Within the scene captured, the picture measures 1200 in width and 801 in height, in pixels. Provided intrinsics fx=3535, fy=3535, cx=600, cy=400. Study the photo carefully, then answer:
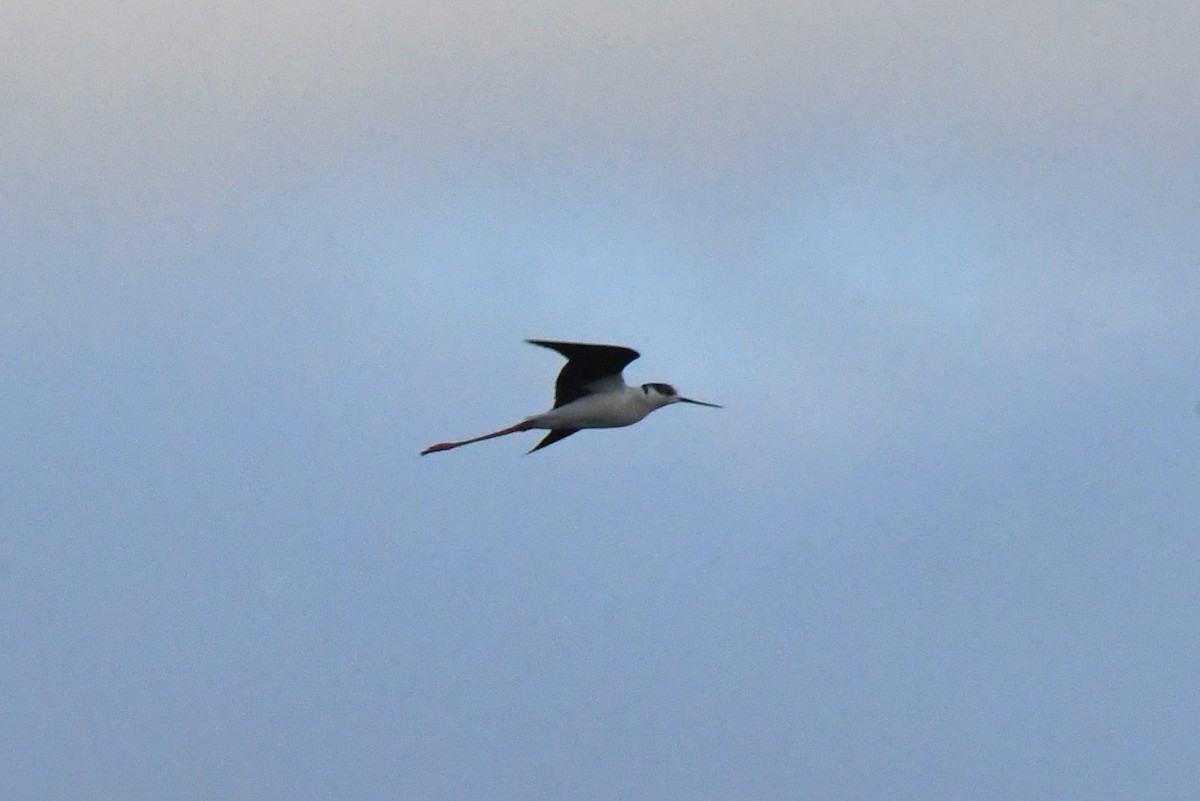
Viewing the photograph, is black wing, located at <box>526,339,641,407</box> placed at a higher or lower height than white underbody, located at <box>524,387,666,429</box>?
higher

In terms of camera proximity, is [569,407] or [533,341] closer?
[533,341]

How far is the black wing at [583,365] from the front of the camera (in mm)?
39781

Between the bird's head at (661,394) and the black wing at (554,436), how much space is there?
0.96m

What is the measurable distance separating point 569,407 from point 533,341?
2.75 meters

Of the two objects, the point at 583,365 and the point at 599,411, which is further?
the point at 599,411

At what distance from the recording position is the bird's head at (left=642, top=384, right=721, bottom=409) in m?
41.4

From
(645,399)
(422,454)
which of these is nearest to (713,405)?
(645,399)

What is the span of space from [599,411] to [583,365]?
2.53 ft

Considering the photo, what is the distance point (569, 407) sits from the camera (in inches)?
1609

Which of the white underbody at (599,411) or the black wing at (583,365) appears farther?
the white underbody at (599,411)

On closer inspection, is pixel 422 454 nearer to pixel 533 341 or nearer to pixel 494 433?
pixel 494 433

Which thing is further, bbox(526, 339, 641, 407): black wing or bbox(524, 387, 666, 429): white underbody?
bbox(524, 387, 666, 429): white underbody

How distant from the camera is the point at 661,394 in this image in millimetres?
41562

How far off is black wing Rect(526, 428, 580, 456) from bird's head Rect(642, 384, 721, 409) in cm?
96
